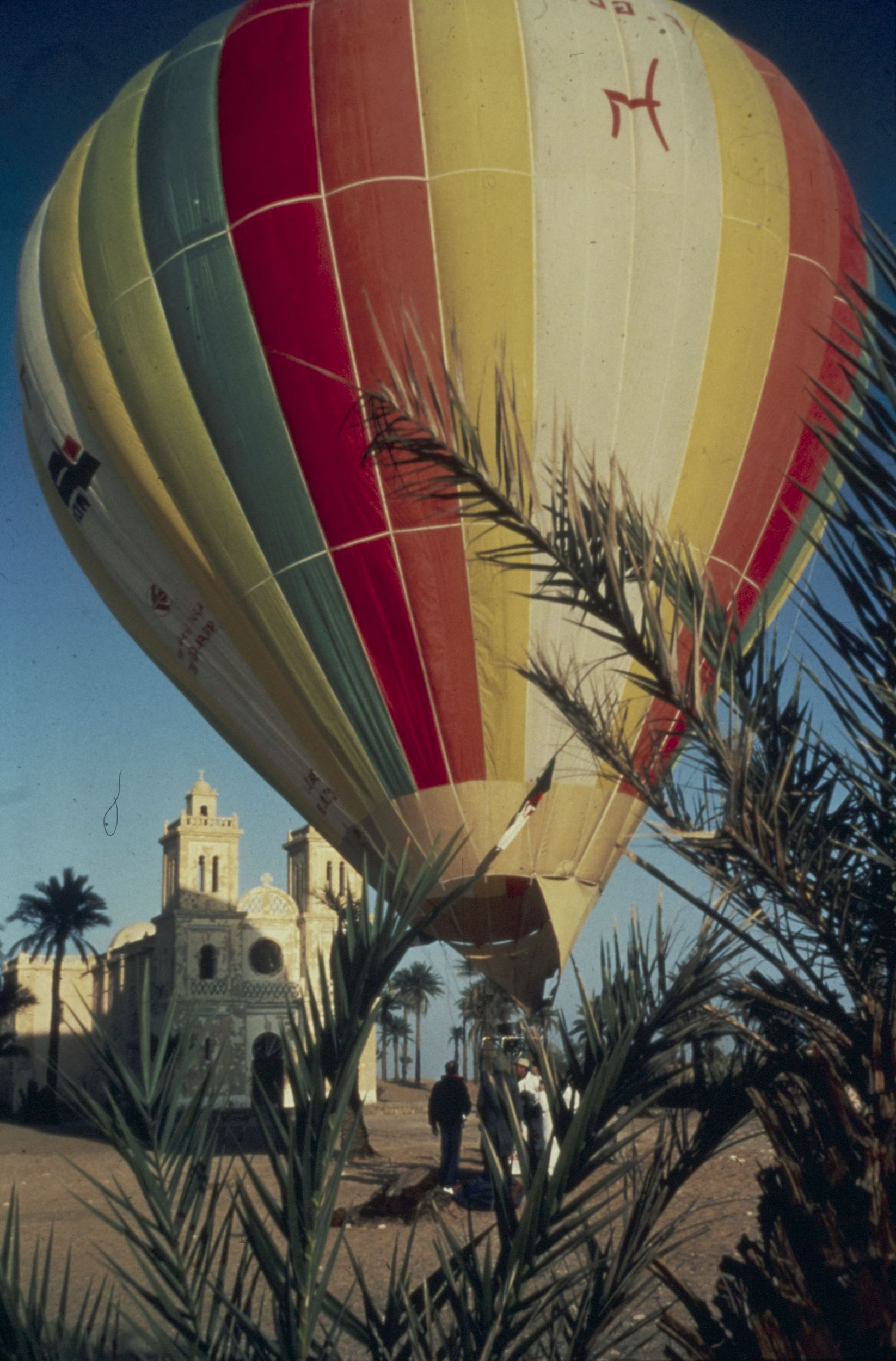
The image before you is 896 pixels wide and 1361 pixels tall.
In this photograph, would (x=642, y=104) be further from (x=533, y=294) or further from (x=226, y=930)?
(x=226, y=930)

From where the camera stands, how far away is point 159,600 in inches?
459

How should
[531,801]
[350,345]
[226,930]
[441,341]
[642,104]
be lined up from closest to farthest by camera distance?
1. [531,801]
2. [441,341]
3. [350,345]
4. [642,104]
5. [226,930]

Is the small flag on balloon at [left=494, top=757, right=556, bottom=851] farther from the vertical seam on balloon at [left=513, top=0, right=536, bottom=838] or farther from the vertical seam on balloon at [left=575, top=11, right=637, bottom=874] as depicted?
the vertical seam on balloon at [left=575, top=11, right=637, bottom=874]

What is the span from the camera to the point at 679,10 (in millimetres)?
11891

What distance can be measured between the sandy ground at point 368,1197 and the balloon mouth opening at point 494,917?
6.56ft

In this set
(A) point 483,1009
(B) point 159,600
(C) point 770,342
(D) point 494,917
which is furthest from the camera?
(B) point 159,600

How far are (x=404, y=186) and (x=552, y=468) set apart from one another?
8651mm

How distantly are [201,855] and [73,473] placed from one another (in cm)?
3925

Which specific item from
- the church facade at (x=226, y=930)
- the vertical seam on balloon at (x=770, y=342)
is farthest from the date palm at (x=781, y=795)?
the church facade at (x=226, y=930)

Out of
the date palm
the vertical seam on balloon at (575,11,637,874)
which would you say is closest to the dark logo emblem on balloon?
the vertical seam on balloon at (575,11,637,874)

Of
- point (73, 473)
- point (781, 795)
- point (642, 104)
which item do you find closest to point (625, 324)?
point (642, 104)

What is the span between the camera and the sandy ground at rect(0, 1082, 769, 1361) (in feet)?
21.4

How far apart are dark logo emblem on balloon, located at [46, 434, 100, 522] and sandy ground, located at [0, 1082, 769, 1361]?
5.68m

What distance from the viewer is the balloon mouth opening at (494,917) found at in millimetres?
10664
